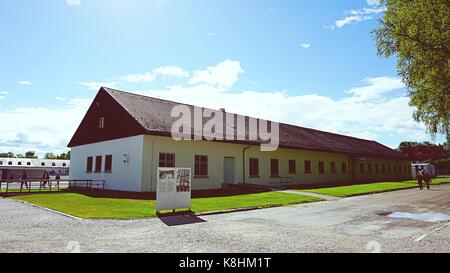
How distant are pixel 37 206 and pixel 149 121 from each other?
8.20 metres

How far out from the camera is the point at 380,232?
7594 mm

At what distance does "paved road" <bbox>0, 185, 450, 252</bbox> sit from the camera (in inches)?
236

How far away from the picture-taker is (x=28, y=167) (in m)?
58.1

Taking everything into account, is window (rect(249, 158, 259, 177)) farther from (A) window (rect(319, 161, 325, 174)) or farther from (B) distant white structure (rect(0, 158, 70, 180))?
(B) distant white structure (rect(0, 158, 70, 180))

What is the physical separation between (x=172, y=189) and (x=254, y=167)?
13.7 m

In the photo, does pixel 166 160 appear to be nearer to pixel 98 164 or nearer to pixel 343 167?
pixel 98 164

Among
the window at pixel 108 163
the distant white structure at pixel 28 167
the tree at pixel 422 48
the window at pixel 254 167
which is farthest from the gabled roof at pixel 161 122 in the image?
the distant white structure at pixel 28 167

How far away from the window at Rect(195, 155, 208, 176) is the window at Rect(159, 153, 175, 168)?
71.4 inches

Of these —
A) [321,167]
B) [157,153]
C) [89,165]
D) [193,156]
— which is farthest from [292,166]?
[89,165]

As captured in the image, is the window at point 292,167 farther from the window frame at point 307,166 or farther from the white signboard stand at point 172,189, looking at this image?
the white signboard stand at point 172,189

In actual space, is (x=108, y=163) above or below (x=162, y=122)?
below

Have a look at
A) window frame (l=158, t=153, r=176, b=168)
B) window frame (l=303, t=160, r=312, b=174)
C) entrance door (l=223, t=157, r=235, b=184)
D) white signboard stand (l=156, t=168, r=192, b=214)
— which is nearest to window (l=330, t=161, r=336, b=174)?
window frame (l=303, t=160, r=312, b=174)

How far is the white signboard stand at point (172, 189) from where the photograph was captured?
35.5 feet

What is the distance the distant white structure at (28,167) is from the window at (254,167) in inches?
1819
